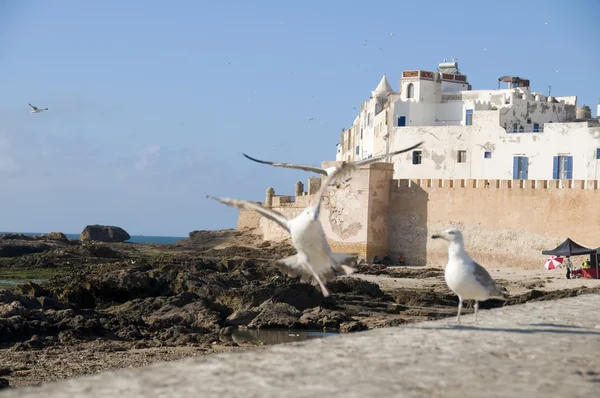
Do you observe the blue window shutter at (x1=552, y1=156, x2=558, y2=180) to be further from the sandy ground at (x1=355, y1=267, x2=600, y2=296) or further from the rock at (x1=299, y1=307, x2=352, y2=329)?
the rock at (x1=299, y1=307, x2=352, y2=329)

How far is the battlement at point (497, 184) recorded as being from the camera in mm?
28203

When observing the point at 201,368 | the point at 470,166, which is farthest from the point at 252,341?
the point at 470,166

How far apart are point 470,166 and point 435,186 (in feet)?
29.3

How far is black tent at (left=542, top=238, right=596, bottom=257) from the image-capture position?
2534 centimetres

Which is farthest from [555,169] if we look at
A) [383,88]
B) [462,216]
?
[383,88]

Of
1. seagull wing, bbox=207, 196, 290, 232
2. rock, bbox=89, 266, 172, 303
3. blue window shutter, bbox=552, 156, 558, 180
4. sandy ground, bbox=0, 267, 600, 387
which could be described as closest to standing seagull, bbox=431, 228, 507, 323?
seagull wing, bbox=207, 196, 290, 232

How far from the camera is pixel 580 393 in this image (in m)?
5.16

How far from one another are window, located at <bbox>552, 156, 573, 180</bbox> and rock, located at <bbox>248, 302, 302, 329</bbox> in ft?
77.0

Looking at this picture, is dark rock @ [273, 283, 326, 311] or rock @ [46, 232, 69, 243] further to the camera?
rock @ [46, 232, 69, 243]

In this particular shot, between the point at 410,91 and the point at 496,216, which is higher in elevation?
the point at 410,91

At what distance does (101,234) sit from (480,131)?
27.9 m

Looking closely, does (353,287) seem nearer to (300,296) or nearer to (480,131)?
(300,296)

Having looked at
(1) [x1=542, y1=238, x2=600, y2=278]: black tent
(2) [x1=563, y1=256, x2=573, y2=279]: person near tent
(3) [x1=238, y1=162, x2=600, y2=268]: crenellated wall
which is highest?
(3) [x1=238, y1=162, x2=600, y2=268]: crenellated wall

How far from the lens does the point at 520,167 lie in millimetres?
38156
